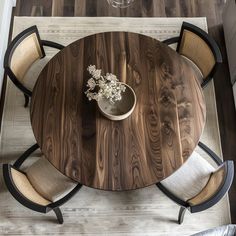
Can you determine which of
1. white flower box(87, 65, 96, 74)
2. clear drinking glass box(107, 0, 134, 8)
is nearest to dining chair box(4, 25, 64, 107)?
white flower box(87, 65, 96, 74)

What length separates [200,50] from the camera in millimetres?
2076

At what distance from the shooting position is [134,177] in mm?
1659

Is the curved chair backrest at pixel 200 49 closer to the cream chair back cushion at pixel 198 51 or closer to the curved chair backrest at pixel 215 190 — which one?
the cream chair back cushion at pixel 198 51

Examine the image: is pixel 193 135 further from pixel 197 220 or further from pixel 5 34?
pixel 5 34

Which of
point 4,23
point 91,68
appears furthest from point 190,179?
point 4,23

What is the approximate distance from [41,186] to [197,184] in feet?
2.94

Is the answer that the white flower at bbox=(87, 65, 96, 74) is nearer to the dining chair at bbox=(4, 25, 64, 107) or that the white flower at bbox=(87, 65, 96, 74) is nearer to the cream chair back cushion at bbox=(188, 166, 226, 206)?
the dining chair at bbox=(4, 25, 64, 107)

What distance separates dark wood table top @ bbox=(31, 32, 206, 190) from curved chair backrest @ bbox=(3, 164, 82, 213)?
201mm

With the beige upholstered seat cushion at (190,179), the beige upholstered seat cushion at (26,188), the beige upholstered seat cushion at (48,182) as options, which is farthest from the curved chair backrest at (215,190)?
the beige upholstered seat cushion at (26,188)

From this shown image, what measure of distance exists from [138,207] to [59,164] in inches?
29.8

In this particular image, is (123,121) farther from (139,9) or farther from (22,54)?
(139,9)

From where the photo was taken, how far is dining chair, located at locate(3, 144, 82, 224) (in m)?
1.66

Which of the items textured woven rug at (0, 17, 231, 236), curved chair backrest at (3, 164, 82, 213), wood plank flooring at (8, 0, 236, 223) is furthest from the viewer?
wood plank flooring at (8, 0, 236, 223)

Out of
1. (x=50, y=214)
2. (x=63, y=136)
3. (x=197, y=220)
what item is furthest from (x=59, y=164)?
(x=197, y=220)
